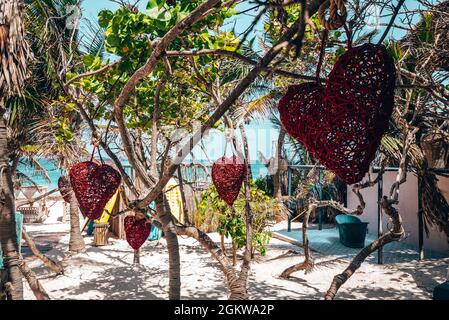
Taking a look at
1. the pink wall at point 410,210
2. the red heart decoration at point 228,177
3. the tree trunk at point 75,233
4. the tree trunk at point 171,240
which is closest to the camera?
the tree trunk at point 171,240

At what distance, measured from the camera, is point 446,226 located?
25.8ft

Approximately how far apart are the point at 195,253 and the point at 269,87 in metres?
6.12

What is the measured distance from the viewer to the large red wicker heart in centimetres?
294

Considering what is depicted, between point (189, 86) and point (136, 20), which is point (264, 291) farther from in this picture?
point (136, 20)

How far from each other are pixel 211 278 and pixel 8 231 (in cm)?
469

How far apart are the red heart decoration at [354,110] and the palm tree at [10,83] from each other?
2.84 meters

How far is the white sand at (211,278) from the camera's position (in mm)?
6384

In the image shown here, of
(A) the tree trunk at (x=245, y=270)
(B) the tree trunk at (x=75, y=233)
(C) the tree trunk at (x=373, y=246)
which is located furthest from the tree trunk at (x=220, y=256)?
(B) the tree trunk at (x=75, y=233)

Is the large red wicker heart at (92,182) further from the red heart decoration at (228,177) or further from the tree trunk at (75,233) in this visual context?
the tree trunk at (75,233)

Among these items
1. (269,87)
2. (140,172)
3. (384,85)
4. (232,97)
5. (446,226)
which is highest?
(269,87)

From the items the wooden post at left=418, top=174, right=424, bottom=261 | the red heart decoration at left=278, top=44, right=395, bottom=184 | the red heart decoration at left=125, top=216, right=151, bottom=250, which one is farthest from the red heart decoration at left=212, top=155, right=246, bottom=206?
the wooden post at left=418, top=174, right=424, bottom=261

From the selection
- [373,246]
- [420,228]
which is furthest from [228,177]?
[420,228]

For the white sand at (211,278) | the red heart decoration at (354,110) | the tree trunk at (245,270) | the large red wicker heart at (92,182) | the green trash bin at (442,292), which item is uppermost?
the red heart decoration at (354,110)
